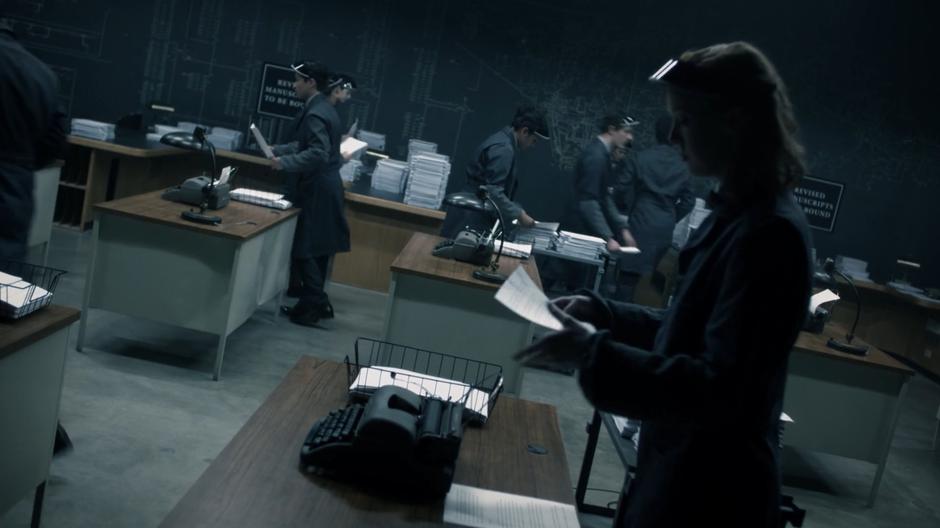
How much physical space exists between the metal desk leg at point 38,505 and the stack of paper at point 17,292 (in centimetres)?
68

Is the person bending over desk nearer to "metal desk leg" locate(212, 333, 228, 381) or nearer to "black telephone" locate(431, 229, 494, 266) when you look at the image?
"black telephone" locate(431, 229, 494, 266)

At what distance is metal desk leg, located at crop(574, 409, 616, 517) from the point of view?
3.75m

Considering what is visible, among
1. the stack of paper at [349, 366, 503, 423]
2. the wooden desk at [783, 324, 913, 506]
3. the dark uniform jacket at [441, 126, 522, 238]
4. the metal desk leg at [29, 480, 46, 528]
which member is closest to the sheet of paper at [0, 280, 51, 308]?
the metal desk leg at [29, 480, 46, 528]

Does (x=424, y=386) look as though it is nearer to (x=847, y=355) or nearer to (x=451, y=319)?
(x=451, y=319)

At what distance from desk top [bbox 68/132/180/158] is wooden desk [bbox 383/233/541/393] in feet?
11.4

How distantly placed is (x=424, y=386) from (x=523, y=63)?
251 inches

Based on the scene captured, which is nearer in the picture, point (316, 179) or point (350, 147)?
point (316, 179)

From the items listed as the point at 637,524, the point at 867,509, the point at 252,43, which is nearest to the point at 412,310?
the point at 867,509

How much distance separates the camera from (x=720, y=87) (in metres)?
1.58

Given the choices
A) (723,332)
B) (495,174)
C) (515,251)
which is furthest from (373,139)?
(723,332)

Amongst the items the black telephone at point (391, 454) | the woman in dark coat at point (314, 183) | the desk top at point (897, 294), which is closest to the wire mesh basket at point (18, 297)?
the black telephone at point (391, 454)

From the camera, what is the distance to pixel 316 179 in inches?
247

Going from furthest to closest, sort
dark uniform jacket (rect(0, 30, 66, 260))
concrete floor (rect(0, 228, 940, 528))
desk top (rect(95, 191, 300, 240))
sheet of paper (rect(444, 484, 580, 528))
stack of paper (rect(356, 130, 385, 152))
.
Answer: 1. stack of paper (rect(356, 130, 385, 152))
2. desk top (rect(95, 191, 300, 240))
3. concrete floor (rect(0, 228, 940, 528))
4. dark uniform jacket (rect(0, 30, 66, 260))
5. sheet of paper (rect(444, 484, 580, 528))

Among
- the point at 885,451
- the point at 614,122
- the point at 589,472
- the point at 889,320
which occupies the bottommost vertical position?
the point at 589,472
